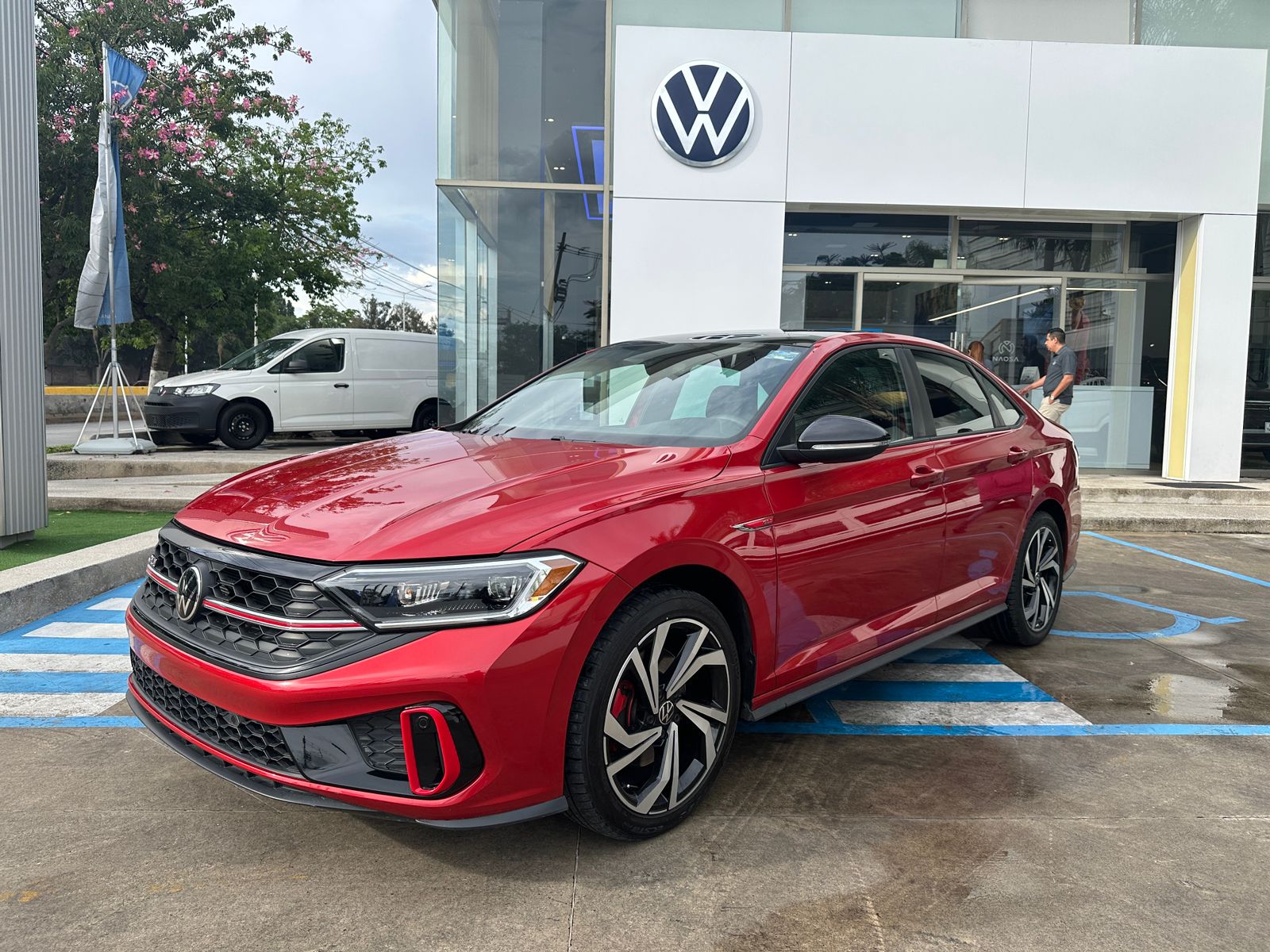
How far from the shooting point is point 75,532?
7363 mm

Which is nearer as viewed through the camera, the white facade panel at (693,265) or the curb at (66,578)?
the curb at (66,578)

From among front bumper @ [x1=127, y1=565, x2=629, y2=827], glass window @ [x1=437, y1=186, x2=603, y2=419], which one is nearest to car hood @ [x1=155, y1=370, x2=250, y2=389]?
glass window @ [x1=437, y1=186, x2=603, y2=419]

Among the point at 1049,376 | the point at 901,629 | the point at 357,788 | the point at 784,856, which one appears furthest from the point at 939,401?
the point at 1049,376

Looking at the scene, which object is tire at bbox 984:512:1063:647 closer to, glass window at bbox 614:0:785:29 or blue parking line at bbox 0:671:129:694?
blue parking line at bbox 0:671:129:694

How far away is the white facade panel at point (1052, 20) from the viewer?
11.8 m

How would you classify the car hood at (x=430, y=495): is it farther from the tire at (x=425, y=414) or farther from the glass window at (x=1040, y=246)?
the tire at (x=425, y=414)

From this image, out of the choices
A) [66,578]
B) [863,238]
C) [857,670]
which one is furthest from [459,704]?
[863,238]

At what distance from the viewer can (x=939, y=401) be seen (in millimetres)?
4195

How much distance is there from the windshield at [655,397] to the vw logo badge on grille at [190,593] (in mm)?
1308

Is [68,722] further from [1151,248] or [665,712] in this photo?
[1151,248]

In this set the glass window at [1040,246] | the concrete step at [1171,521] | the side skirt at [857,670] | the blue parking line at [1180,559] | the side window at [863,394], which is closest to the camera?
the side skirt at [857,670]

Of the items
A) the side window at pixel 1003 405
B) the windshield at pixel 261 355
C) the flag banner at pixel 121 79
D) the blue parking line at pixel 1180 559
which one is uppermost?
the flag banner at pixel 121 79

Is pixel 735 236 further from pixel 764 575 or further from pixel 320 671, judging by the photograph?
pixel 320 671

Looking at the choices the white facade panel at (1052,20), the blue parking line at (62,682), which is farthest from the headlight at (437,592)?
the white facade panel at (1052,20)
